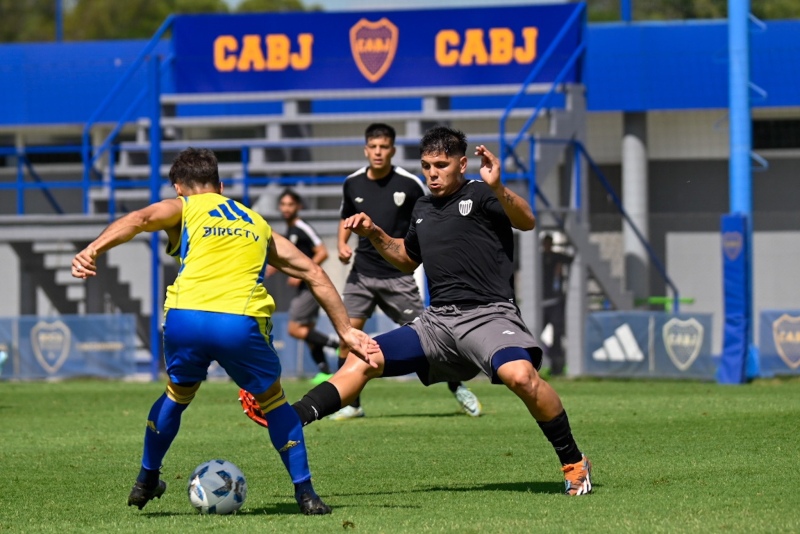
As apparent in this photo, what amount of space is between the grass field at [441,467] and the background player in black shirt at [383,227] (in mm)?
965

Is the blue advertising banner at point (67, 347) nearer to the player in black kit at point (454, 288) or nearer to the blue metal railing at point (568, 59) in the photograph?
the blue metal railing at point (568, 59)

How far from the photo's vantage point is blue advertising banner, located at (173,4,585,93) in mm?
23203

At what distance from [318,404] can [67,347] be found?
42.8ft

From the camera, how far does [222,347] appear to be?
21.4 feet

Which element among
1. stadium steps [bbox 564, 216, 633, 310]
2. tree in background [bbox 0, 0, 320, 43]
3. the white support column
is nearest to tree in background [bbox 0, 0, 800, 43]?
tree in background [bbox 0, 0, 320, 43]

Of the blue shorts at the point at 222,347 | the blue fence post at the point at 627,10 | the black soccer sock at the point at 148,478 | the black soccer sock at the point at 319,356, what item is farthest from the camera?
the blue fence post at the point at 627,10

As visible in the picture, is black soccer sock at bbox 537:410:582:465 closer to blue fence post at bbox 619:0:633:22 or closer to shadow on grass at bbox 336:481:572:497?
shadow on grass at bbox 336:481:572:497

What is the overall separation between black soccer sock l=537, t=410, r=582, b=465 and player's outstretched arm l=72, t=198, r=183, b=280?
2278 millimetres

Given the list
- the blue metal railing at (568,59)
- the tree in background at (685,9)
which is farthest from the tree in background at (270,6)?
the blue metal railing at (568,59)

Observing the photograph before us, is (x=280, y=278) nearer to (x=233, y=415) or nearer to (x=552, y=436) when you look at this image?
(x=233, y=415)

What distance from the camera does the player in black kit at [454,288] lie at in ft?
24.6

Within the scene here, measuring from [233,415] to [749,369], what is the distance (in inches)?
300

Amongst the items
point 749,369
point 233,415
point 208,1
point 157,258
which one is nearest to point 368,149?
point 233,415

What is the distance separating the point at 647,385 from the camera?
16859 mm
